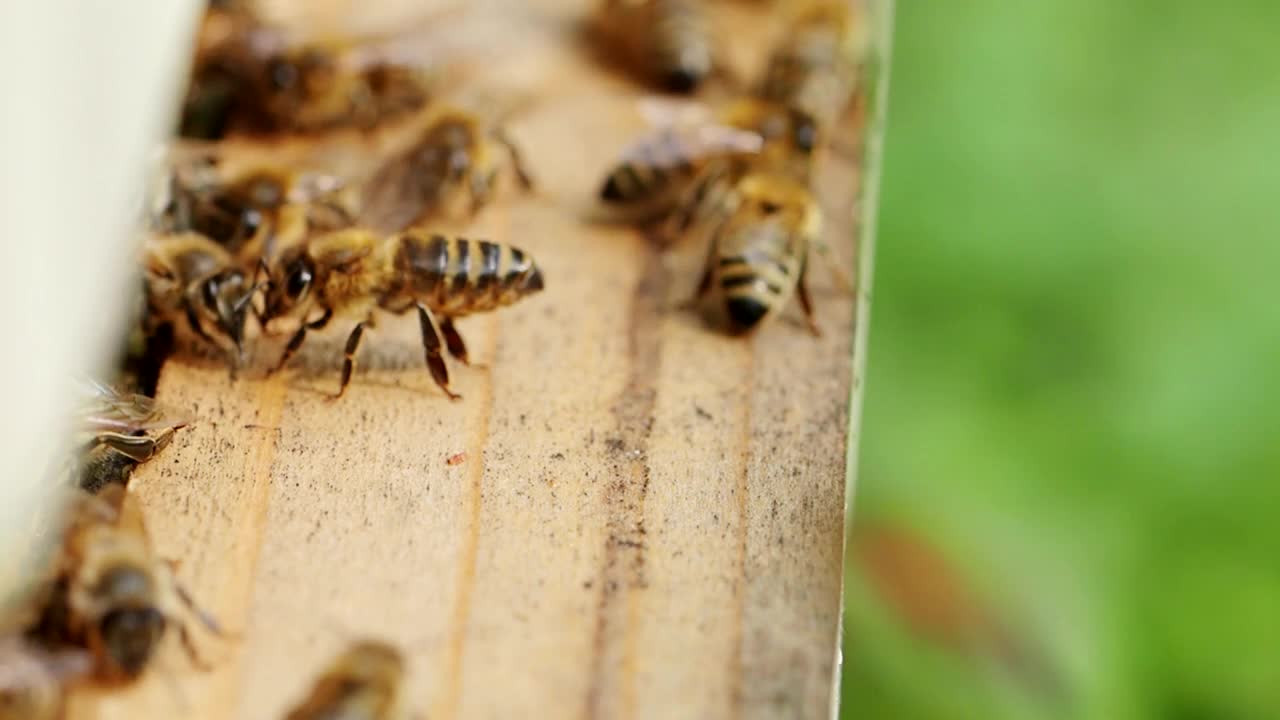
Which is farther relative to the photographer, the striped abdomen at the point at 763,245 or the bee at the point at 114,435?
the striped abdomen at the point at 763,245

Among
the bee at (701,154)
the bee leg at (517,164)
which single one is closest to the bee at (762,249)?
the bee at (701,154)

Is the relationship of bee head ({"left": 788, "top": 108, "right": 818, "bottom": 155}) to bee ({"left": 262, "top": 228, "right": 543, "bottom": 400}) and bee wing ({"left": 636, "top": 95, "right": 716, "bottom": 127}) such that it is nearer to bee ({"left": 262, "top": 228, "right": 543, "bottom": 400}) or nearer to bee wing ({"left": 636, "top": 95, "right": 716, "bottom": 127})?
bee wing ({"left": 636, "top": 95, "right": 716, "bottom": 127})

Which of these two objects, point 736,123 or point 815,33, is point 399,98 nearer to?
point 736,123

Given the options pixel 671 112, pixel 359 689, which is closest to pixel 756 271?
pixel 671 112

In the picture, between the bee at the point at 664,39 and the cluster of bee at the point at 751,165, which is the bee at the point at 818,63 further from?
A: the bee at the point at 664,39

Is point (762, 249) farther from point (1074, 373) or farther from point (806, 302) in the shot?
point (1074, 373)

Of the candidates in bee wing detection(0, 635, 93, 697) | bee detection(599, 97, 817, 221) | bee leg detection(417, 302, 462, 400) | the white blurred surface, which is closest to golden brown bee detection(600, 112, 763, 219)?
bee detection(599, 97, 817, 221)
